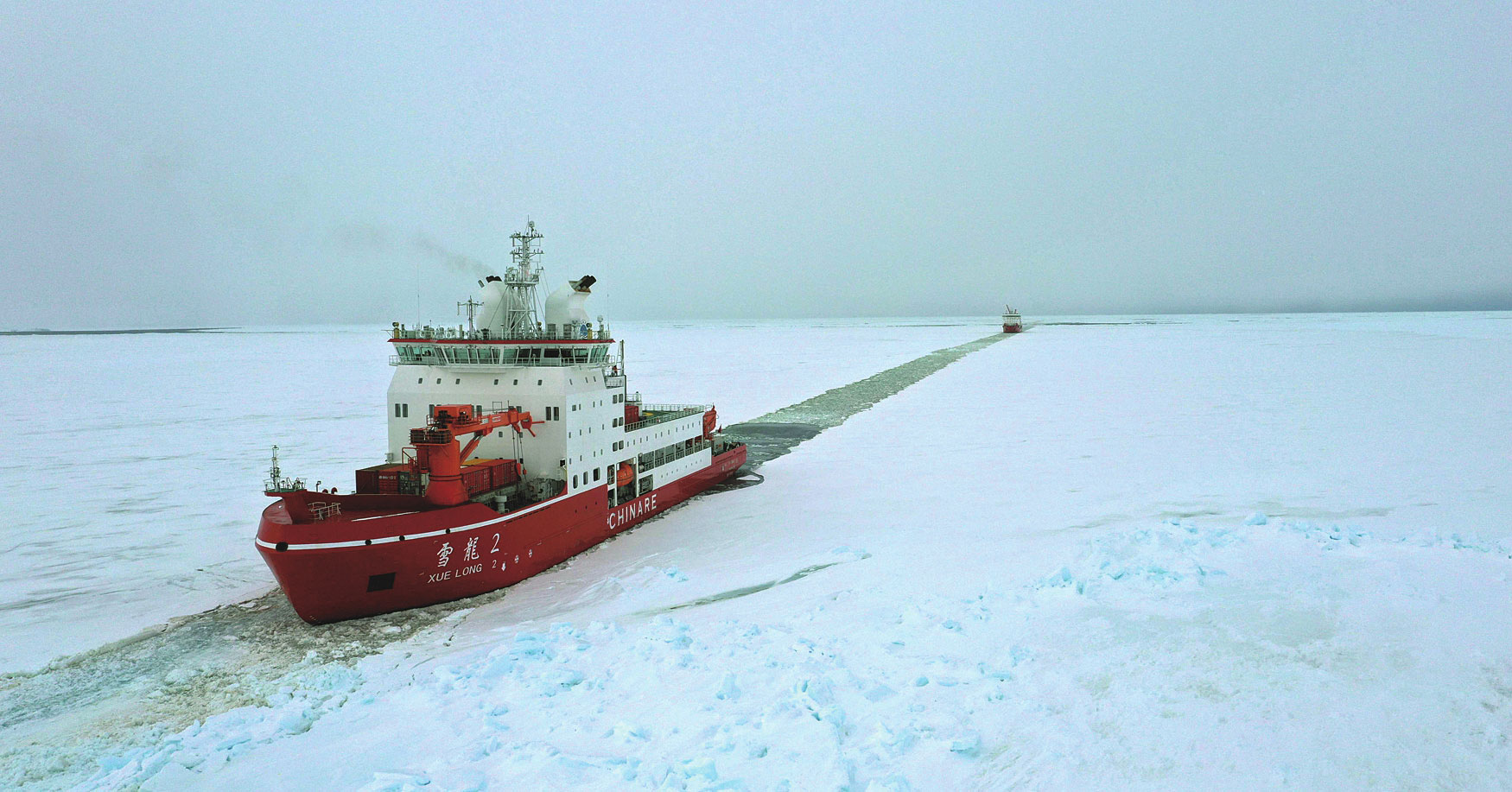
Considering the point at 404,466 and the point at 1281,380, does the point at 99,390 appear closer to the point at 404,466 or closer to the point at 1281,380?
the point at 404,466

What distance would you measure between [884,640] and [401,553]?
8.21 m

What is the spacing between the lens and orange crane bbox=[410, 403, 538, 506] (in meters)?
13.9

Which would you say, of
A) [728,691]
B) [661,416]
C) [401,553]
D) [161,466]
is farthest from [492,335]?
[161,466]

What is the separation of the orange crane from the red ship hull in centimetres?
33

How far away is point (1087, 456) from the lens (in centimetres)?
2702

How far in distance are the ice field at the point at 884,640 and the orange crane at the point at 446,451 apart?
2164 mm

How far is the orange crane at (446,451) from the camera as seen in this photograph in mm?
13938

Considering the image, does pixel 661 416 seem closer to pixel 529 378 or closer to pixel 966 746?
pixel 529 378

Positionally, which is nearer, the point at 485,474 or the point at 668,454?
the point at 485,474

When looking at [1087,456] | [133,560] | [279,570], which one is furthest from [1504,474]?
[133,560]

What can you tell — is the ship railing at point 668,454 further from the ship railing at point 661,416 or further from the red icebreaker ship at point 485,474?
the ship railing at point 661,416

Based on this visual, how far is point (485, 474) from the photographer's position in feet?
51.3

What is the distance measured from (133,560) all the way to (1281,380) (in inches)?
2285

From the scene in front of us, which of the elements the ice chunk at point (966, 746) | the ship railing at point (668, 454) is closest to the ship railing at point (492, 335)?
the ship railing at point (668, 454)
